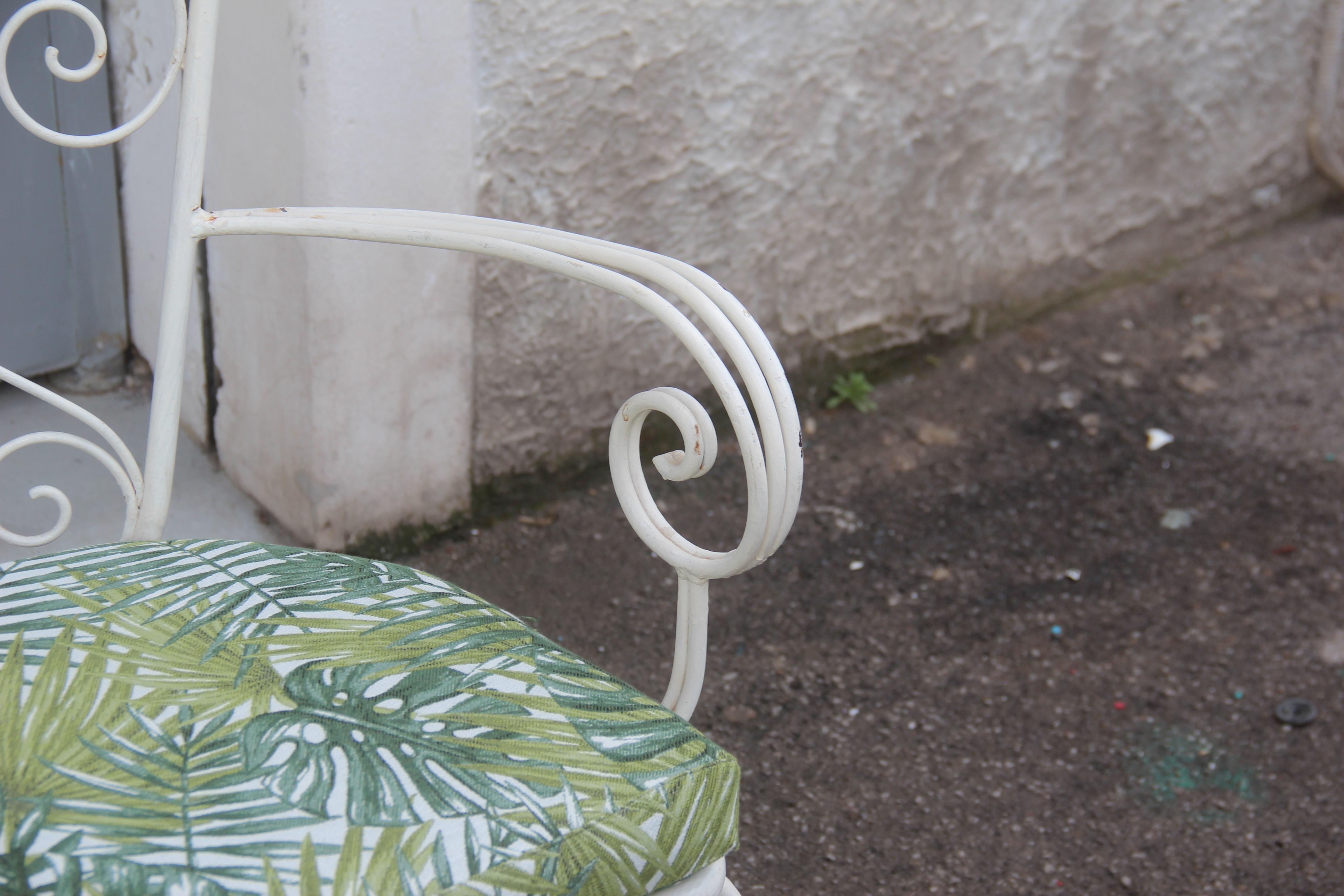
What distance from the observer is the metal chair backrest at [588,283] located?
0.87 metres

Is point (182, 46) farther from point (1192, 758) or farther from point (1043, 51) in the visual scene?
point (1043, 51)

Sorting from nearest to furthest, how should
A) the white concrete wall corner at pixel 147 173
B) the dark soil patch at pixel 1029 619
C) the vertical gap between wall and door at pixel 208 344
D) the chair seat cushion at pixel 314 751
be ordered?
the chair seat cushion at pixel 314 751 < the dark soil patch at pixel 1029 619 < the white concrete wall corner at pixel 147 173 < the vertical gap between wall and door at pixel 208 344

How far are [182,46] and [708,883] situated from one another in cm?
87

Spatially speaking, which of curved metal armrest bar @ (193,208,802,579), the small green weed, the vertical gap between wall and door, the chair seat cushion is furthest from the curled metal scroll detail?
the small green weed

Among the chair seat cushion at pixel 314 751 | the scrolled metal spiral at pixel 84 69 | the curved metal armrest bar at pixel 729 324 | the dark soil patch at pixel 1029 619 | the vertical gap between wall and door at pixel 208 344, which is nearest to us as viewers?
the chair seat cushion at pixel 314 751

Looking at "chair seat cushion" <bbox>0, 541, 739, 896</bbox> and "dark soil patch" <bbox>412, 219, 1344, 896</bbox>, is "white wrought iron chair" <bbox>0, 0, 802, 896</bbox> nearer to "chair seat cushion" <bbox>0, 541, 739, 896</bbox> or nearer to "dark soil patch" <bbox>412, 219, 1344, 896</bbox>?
"chair seat cushion" <bbox>0, 541, 739, 896</bbox>

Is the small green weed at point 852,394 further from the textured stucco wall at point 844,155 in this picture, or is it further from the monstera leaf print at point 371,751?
the monstera leaf print at point 371,751

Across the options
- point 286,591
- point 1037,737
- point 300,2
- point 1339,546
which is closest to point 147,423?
point 300,2

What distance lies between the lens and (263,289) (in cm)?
174

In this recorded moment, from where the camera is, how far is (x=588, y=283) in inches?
42.4

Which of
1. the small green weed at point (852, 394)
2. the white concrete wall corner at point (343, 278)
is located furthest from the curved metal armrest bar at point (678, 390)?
the small green weed at point (852, 394)

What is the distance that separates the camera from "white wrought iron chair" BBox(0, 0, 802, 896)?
74 cm

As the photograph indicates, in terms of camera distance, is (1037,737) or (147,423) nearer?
(1037,737)

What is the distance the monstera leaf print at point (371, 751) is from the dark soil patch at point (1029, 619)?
29.4 inches
